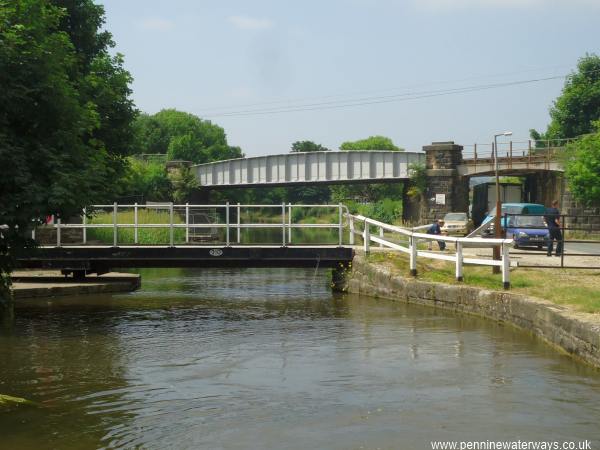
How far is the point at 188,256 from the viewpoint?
69.2 feet

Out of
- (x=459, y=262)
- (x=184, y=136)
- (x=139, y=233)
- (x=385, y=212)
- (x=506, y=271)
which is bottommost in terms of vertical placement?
(x=506, y=271)

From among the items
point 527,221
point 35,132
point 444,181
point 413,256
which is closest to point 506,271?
point 413,256

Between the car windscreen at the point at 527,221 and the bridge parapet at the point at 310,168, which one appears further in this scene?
the bridge parapet at the point at 310,168

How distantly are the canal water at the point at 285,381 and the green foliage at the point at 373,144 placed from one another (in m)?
98.6

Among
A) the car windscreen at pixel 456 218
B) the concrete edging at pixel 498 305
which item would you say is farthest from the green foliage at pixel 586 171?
the concrete edging at pixel 498 305

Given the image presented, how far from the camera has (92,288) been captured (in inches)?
849

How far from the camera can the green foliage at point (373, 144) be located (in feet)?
377

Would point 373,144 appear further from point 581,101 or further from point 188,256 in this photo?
point 188,256

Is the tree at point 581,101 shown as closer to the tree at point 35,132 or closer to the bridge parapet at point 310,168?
the bridge parapet at point 310,168

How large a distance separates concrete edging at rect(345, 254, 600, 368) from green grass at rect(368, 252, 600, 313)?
1.07ft

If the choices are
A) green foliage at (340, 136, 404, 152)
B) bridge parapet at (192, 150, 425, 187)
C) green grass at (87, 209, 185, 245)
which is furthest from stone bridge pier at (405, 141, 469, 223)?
green foliage at (340, 136, 404, 152)

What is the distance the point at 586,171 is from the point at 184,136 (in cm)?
6359

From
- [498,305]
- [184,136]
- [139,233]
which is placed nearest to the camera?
[498,305]

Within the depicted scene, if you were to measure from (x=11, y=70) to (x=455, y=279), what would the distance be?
1047cm
